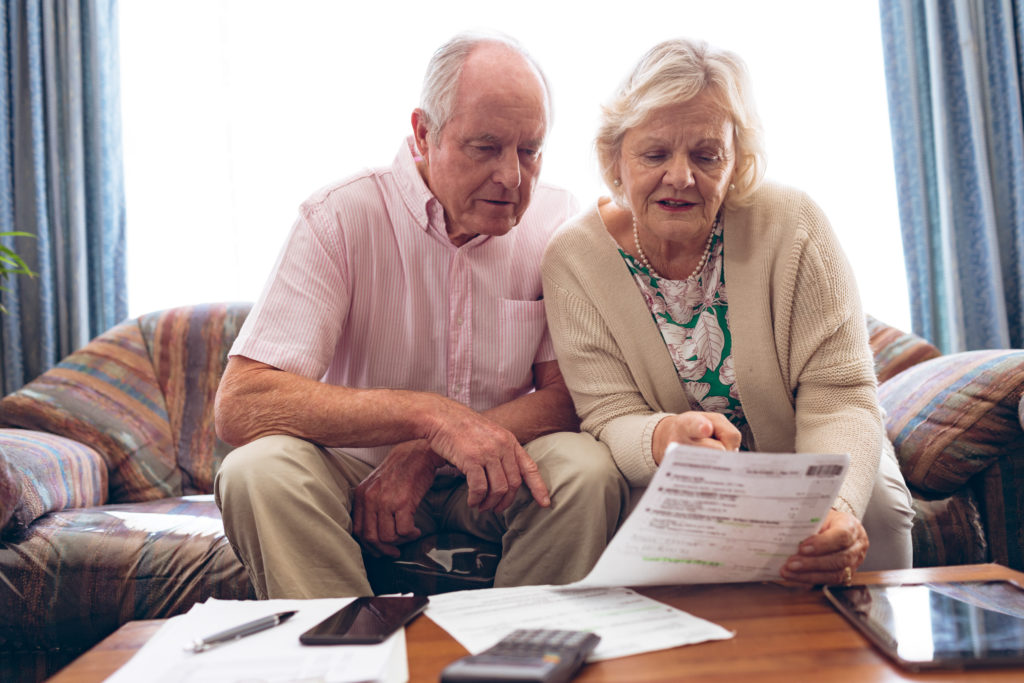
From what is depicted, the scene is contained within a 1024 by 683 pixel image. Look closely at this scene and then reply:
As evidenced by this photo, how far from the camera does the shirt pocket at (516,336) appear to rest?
1541mm

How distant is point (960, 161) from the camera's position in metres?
2.76

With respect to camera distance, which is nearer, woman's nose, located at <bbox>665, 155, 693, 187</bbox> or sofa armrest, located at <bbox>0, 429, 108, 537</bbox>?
woman's nose, located at <bbox>665, 155, 693, 187</bbox>

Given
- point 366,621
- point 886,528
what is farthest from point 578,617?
point 886,528

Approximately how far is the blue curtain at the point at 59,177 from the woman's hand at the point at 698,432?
6.91 feet

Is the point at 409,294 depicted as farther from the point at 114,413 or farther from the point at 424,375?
the point at 114,413

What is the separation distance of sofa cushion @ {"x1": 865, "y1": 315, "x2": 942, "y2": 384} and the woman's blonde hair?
0.88 meters

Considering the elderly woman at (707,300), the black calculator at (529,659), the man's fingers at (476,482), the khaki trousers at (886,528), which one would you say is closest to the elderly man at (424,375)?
the man's fingers at (476,482)

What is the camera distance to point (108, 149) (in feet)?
8.86

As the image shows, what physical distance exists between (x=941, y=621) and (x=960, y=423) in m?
0.93

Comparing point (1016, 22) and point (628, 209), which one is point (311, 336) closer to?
point (628, 209)

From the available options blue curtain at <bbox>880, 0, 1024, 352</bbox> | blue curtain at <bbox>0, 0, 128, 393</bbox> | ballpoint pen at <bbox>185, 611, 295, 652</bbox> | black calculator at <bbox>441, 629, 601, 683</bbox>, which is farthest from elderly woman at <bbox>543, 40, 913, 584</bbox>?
blue curtain at <bbox>0, 0, 128, 393</bbox>

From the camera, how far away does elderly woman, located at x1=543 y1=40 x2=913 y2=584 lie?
1.27m

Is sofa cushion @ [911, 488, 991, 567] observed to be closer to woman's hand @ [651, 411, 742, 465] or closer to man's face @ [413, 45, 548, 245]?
woman's hand @ [651, 411, 742, 465]

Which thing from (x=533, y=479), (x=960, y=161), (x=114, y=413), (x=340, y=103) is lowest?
(x=533, y=479)
